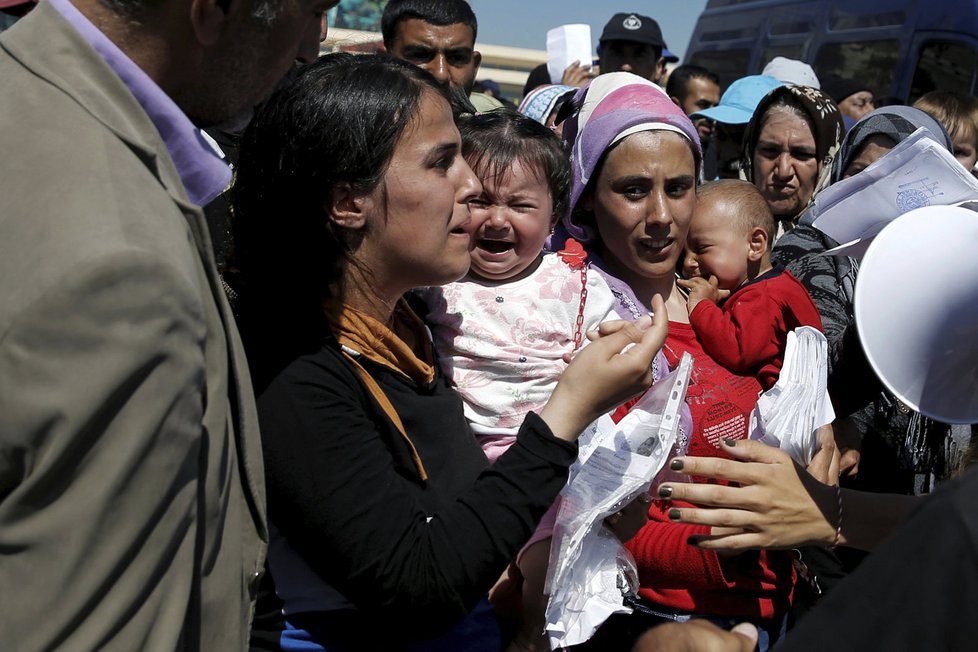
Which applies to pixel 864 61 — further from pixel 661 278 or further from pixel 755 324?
pixel 755 324

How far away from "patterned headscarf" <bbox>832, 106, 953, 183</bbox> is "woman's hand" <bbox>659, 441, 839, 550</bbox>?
192 centimetres

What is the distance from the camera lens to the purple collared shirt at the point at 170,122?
3.82 ft

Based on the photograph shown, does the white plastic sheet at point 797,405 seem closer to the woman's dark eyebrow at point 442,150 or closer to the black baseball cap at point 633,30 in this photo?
the woman's dark eyebrow at point 442,150

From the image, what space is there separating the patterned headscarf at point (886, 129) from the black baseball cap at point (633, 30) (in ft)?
10.0

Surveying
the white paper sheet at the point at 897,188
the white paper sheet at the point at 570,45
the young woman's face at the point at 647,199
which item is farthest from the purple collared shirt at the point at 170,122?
the white paper sheet at the point at 570,45

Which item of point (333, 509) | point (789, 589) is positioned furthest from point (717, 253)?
point (333, 509)

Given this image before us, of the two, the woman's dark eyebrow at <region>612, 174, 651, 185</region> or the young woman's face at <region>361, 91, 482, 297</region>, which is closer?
the young woman's face at <region>361, 91, 482, 297</region>

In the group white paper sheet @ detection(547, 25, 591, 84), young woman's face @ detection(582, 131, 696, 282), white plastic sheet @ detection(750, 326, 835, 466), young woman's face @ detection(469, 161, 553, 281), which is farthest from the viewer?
white paper sheet @ detection(547, 25, 591, 84)

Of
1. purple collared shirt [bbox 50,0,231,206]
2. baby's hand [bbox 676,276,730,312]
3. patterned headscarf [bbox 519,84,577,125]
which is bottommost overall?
baby's hand [bbox 676,276,730,312]

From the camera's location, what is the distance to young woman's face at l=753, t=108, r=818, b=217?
12.7ft

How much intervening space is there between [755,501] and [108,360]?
4.56 feet

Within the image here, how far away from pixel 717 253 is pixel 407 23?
2.25 m

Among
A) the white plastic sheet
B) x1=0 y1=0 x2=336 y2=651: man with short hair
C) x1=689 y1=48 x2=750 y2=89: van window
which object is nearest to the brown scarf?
x1=0 y1=0 x2=336 y2=651: man with short hair

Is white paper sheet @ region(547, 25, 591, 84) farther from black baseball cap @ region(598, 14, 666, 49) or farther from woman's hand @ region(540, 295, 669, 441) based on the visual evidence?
woman's hand @ region(540, 295, 669, 441)
